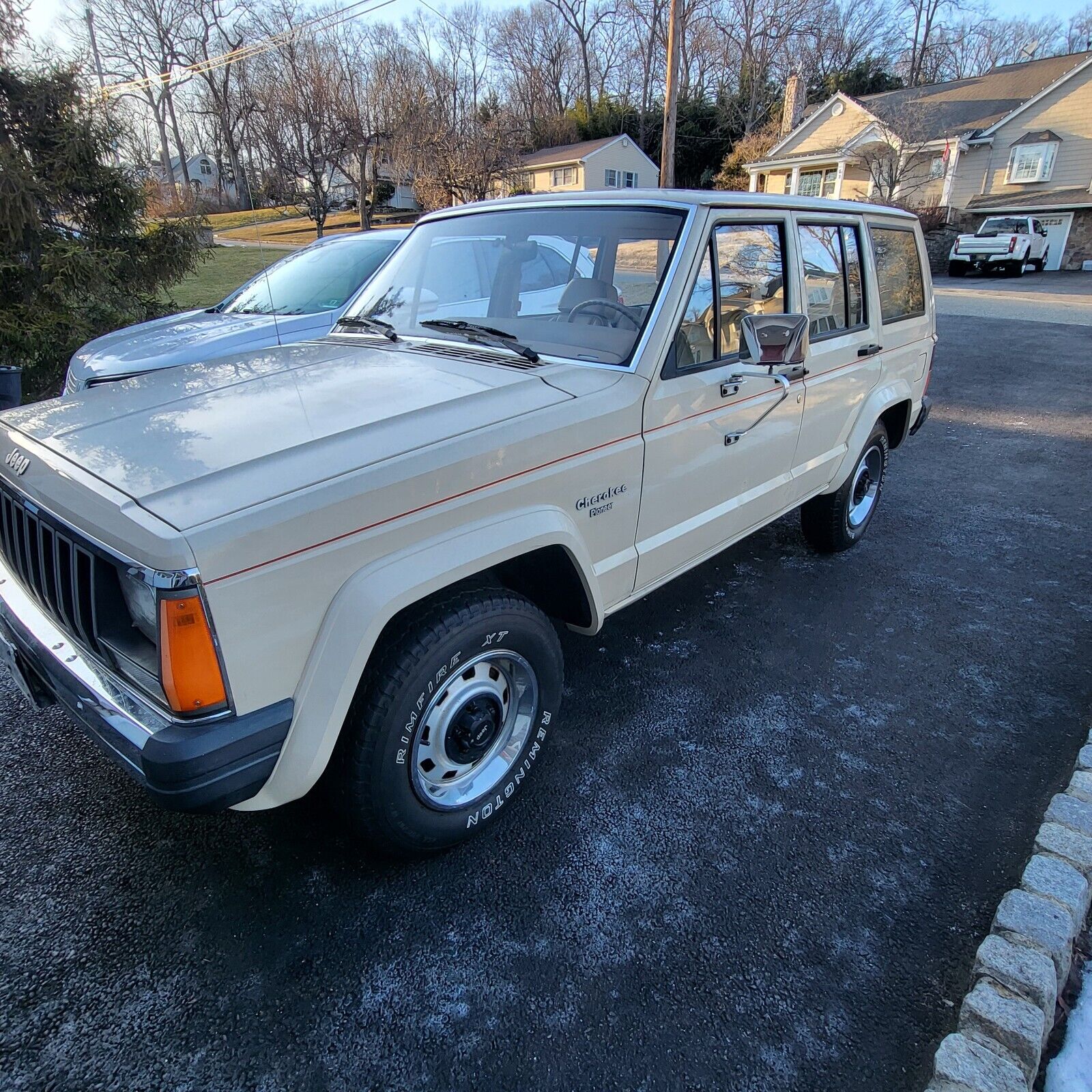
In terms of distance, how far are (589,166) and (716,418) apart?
40.4 m

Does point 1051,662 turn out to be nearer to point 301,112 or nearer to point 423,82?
point 301,112

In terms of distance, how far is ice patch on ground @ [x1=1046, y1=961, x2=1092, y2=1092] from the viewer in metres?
1.78

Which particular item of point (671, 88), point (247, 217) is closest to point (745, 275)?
point (671, 88)

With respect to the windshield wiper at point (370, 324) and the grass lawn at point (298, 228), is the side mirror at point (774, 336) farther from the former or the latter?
the grass lawn at point (298, 228)

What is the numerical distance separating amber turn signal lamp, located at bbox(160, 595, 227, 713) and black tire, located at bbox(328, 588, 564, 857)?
1.44 feet

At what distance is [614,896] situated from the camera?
7.62 feet

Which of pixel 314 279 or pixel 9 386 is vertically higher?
pixel 314 279

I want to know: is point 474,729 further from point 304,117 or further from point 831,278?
point 304,117

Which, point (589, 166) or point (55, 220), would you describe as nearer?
point (55, 220)

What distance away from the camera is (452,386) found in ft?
8.10

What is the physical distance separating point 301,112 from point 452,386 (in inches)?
1127

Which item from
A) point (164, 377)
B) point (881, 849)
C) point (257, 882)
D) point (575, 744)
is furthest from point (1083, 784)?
point (164, 377)

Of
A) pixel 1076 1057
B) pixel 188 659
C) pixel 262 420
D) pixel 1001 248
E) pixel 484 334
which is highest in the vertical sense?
pixel 484 334

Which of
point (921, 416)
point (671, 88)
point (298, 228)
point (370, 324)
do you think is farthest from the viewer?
point (298, 228)
